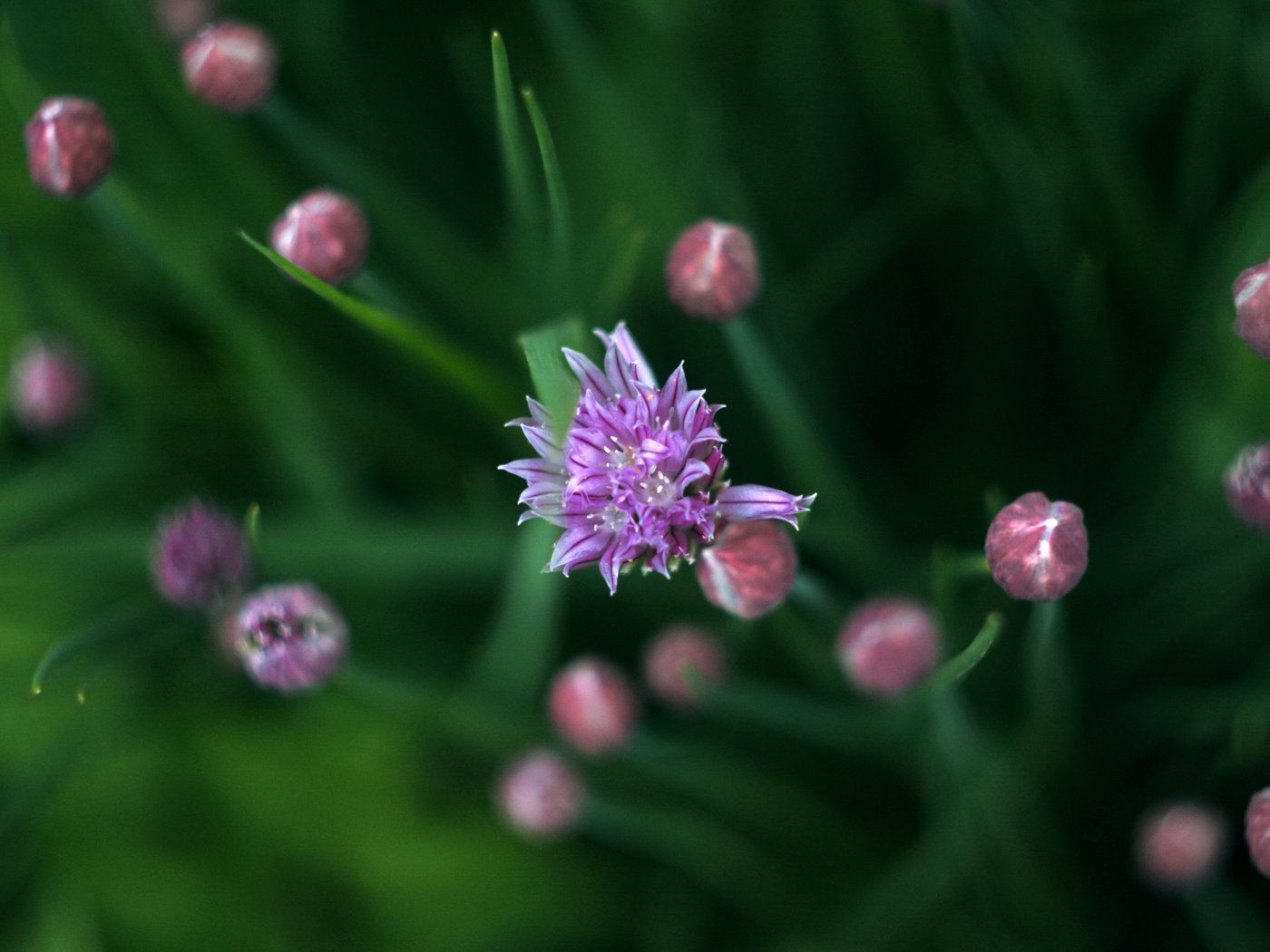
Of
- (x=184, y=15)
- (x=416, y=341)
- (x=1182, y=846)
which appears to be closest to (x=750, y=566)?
(x=416, y=341)

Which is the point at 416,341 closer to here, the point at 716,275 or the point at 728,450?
the point at 716,275

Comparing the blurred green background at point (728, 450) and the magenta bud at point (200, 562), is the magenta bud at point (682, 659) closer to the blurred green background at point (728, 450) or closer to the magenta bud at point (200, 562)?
the blurred green background at point (728, 450)

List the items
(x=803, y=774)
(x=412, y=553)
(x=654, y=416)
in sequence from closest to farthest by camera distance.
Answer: (x=654, y=416) → (x=412, y=553) → (x=803, y=774)

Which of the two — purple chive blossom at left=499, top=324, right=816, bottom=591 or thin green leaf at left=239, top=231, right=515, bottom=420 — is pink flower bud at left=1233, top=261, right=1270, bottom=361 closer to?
purple chive blossom at left=499, top=324, right=816, bottom=591

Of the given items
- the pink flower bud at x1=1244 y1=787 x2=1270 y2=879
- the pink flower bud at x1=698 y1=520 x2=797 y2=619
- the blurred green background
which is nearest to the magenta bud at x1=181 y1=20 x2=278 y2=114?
the blurred green background

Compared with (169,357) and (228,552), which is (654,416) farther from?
(169,357)

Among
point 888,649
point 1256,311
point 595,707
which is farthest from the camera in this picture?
point 595,707

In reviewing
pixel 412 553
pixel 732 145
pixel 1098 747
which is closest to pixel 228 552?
pixel 412 553
